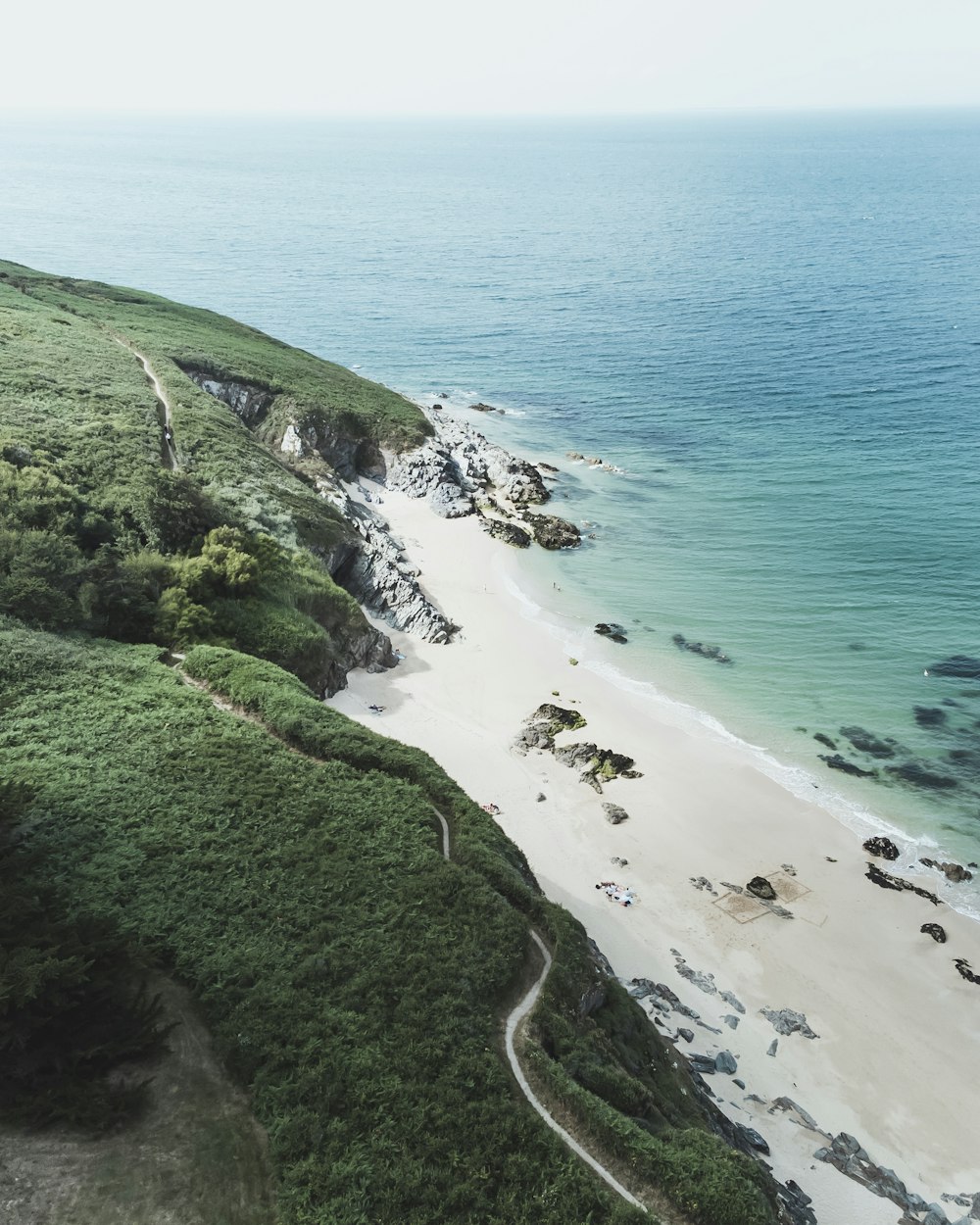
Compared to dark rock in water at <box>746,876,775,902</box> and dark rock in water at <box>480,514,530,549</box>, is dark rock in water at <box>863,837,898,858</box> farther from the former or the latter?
dark rock in water at <box>480,514,530,549</box>

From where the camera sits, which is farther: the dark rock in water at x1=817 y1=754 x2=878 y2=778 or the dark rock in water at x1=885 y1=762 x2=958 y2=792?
the dark rock in water at x1=817 y1=754 x2=878 y2=778

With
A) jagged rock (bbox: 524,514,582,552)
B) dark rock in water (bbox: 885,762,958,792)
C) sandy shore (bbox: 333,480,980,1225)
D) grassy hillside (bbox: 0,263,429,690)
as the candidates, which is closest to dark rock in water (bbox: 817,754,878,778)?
dark rock in water (bbox: 885,762,958,792)

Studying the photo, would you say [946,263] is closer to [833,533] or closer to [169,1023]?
[833,533]

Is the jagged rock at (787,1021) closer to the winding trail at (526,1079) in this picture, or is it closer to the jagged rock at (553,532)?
the winding trail at (526,1079)

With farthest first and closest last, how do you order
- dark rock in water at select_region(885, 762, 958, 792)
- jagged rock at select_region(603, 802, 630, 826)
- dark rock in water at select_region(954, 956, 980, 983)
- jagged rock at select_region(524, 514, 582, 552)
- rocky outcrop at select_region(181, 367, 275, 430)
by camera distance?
rocky outcrop at select_region(181, 367, 275, 430), jagged rock at select_region(524, 514, 582, 552), dark rock in water at select_region(885, 762, 958, 792), jagged rock at select_region(603, 802, 630, 826), dark rock in water at select_region(954, 956, 980, 983)

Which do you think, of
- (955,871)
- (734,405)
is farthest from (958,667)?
(734,405)

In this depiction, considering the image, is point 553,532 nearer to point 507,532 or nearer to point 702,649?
point 507,532

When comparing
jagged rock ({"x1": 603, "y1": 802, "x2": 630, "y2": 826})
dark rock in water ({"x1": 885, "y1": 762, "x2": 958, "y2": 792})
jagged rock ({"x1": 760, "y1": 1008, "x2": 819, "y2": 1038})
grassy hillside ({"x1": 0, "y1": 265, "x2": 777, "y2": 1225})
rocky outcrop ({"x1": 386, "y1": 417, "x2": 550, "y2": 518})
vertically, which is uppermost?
grassy hillside ({"x1": 0, "y1": 265, "x2": 777, "y2": 1225})
